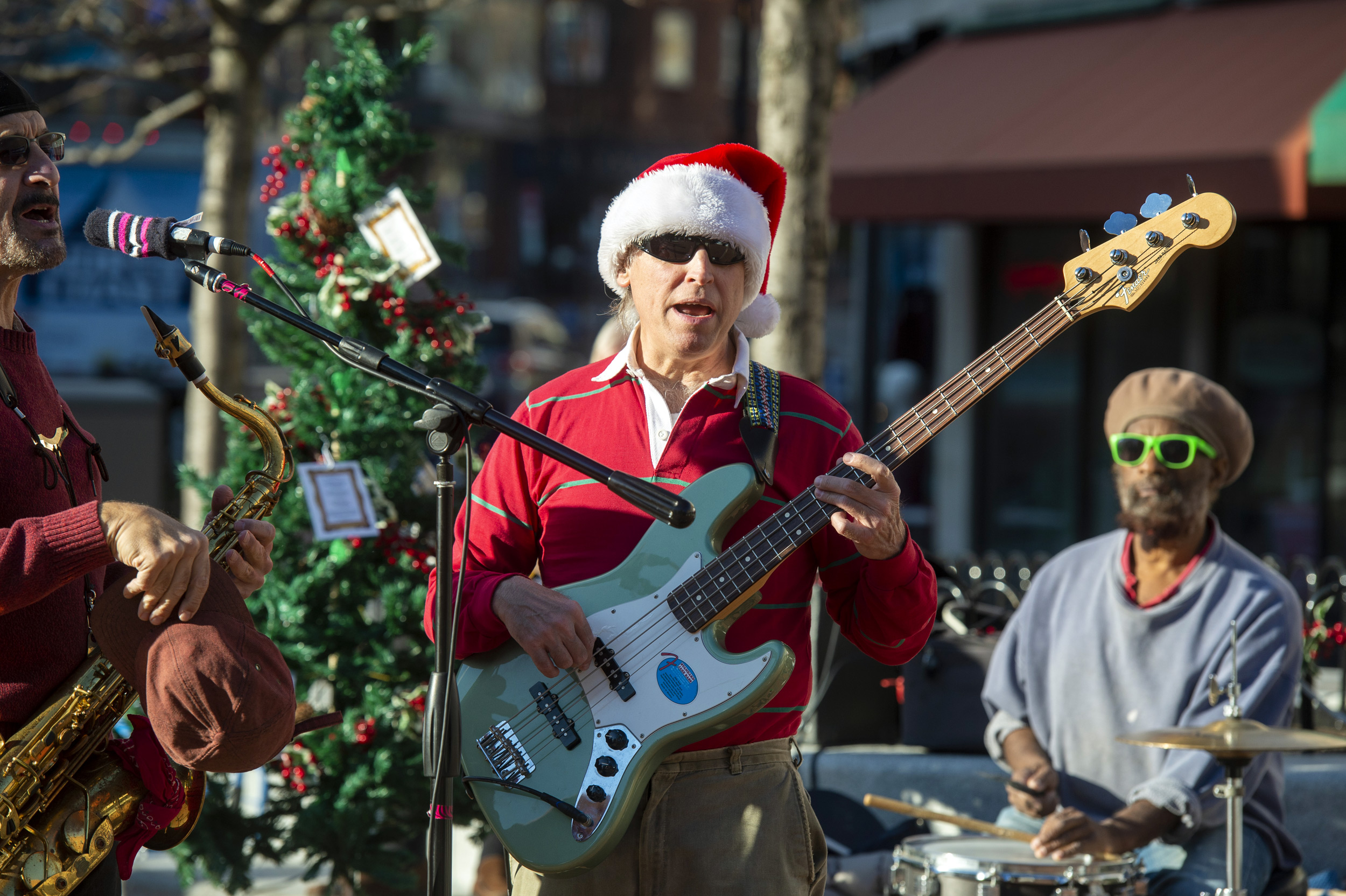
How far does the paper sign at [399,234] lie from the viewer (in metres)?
4.43

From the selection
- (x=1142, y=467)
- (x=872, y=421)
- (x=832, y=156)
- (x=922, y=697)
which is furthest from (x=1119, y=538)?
(x=872, y=421)

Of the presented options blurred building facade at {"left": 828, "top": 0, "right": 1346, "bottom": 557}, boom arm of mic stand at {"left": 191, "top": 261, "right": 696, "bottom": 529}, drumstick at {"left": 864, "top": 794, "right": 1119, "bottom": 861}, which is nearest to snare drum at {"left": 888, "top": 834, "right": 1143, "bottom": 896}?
drumstick at {"left": 864, "top": 794, "right": 1119, "bottom": 861}

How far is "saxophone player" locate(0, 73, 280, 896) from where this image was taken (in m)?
2.31

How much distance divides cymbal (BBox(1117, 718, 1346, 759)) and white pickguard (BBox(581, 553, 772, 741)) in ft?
4.86

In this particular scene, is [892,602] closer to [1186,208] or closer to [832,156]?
[1186,208]

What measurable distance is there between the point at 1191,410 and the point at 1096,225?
595 cm

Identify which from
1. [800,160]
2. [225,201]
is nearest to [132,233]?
[800,160]

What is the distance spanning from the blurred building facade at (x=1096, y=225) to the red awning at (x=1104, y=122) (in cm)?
2

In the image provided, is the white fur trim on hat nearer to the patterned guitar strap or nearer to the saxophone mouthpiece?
the saxophone mouthpiece

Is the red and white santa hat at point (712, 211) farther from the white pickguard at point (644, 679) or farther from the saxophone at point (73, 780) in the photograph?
the saxophone at point (73, 780)

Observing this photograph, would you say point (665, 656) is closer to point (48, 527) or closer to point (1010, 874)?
point (48, 527)

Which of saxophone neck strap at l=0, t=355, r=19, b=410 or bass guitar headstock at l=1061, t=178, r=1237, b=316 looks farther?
bass guitar headstock at l=1061, t=178, r=1237, b=316

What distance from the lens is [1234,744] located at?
3.48 metres

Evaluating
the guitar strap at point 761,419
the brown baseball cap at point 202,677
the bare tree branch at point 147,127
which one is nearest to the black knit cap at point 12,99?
the brown baseball cap at point 202,677
